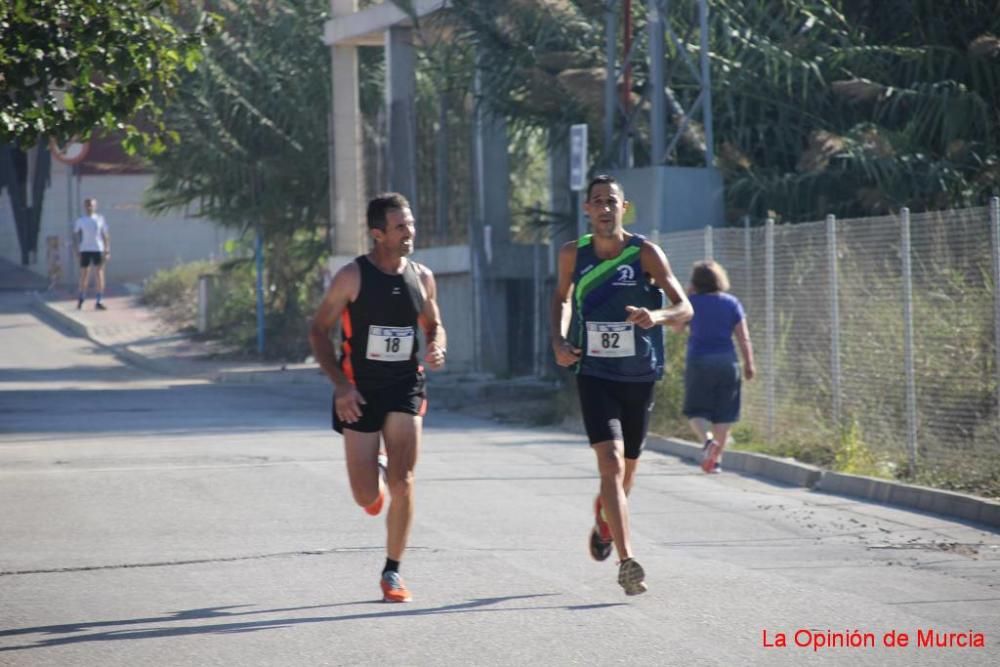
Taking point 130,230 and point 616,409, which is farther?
point 130,230

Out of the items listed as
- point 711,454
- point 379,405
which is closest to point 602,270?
Answer: point 379,405

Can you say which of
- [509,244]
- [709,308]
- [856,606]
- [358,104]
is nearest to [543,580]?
[856,606]

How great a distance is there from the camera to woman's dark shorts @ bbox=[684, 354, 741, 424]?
1303cm

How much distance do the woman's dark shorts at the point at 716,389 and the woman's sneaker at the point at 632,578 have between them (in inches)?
222

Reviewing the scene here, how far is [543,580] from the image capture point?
26.7 ft

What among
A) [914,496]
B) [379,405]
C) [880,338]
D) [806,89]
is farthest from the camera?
[806,89]

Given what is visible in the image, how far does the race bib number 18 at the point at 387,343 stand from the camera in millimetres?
7691

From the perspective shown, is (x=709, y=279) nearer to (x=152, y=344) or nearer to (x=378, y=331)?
(x=378, y=331)

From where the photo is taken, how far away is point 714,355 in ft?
42.9

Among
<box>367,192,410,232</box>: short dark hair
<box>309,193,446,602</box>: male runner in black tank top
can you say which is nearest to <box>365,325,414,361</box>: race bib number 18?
<box>309,193,446,602</box>: male runner in black tank top

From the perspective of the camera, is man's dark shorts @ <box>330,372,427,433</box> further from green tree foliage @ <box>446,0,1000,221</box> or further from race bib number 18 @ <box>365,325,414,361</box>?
green tree foliage @ <box>446,0,1000,221</box>

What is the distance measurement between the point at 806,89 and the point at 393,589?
43.8ft

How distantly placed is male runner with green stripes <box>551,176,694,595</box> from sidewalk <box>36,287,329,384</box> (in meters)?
13.6

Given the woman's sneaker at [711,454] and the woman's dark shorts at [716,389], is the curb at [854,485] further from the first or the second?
the woman's dark shorts at [716,389]
